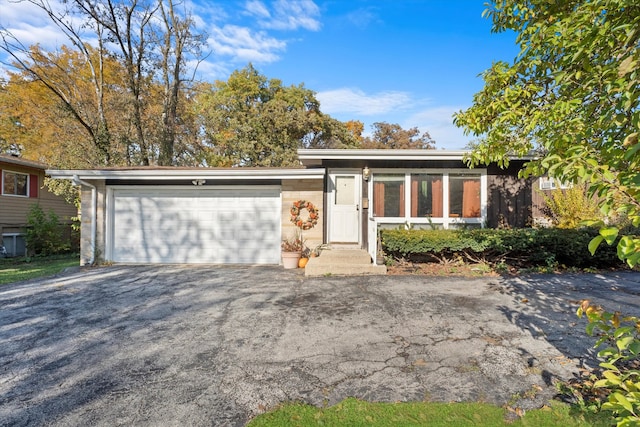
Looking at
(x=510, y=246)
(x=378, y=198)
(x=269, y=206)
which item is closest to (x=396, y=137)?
(x=378, y=198)

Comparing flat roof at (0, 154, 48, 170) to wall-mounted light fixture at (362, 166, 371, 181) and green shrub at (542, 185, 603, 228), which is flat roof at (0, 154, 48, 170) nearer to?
wall-mounted light fixture at (362, 166, 371, 181)

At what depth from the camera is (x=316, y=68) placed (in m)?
13.2

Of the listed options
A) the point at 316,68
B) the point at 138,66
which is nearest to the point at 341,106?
the point at 316,68

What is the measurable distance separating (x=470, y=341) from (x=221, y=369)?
2.63 meters

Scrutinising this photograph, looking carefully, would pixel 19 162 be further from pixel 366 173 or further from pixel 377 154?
pixel 377 154

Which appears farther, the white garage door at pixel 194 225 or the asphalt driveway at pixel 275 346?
the white garage door at pixel 194 225

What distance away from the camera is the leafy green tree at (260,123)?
18672 mm

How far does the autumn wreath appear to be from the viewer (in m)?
8.10

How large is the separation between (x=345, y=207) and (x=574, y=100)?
6220mm

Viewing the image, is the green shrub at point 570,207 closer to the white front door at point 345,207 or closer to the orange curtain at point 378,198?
the orange curtain at point 378,198

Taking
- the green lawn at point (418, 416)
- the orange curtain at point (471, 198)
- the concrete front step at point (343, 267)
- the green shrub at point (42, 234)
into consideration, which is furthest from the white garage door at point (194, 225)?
the green shrub at point (42, 234)

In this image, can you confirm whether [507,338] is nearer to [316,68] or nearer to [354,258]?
[354,258]

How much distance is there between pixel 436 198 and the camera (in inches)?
328

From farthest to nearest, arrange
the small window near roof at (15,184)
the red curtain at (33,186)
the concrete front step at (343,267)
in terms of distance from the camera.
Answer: the red curtain at (33,186), the small window near roof at (15,184), the concrete front step at (343,267)
